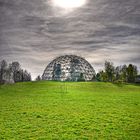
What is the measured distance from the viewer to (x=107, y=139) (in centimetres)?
1409

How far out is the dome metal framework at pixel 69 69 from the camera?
134875 mm

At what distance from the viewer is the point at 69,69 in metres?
138

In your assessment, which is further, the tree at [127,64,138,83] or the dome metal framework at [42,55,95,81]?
the dome metal framework at [42,55,95,81]

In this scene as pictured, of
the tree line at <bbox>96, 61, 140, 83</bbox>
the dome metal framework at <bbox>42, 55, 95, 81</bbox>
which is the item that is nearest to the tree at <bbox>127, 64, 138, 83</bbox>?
the tree line at <bbox>96, 61, 140, 83</bbox>

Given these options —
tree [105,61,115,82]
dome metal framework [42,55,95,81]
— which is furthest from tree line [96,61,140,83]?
dome metal framework [42,55,95,81]

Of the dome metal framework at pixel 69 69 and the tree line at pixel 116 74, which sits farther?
the dome metal framework at pixel 69 69

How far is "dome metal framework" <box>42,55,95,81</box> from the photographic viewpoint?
13488cm

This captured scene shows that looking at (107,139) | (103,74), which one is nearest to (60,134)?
(107,139)

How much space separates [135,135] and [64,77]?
119528mm

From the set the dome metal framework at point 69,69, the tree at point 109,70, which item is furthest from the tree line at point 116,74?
the dome metal framework at point 69,69

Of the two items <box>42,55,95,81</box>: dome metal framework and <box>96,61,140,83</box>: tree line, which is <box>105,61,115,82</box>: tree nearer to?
<box>96,61,140,83</box>: tree line

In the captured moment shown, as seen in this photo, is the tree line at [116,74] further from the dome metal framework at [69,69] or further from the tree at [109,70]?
the dome metal framework at [69,69]

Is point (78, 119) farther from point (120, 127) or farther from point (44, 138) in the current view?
point (44, 138)

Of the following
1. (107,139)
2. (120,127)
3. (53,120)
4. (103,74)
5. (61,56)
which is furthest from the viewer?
(61,56)
